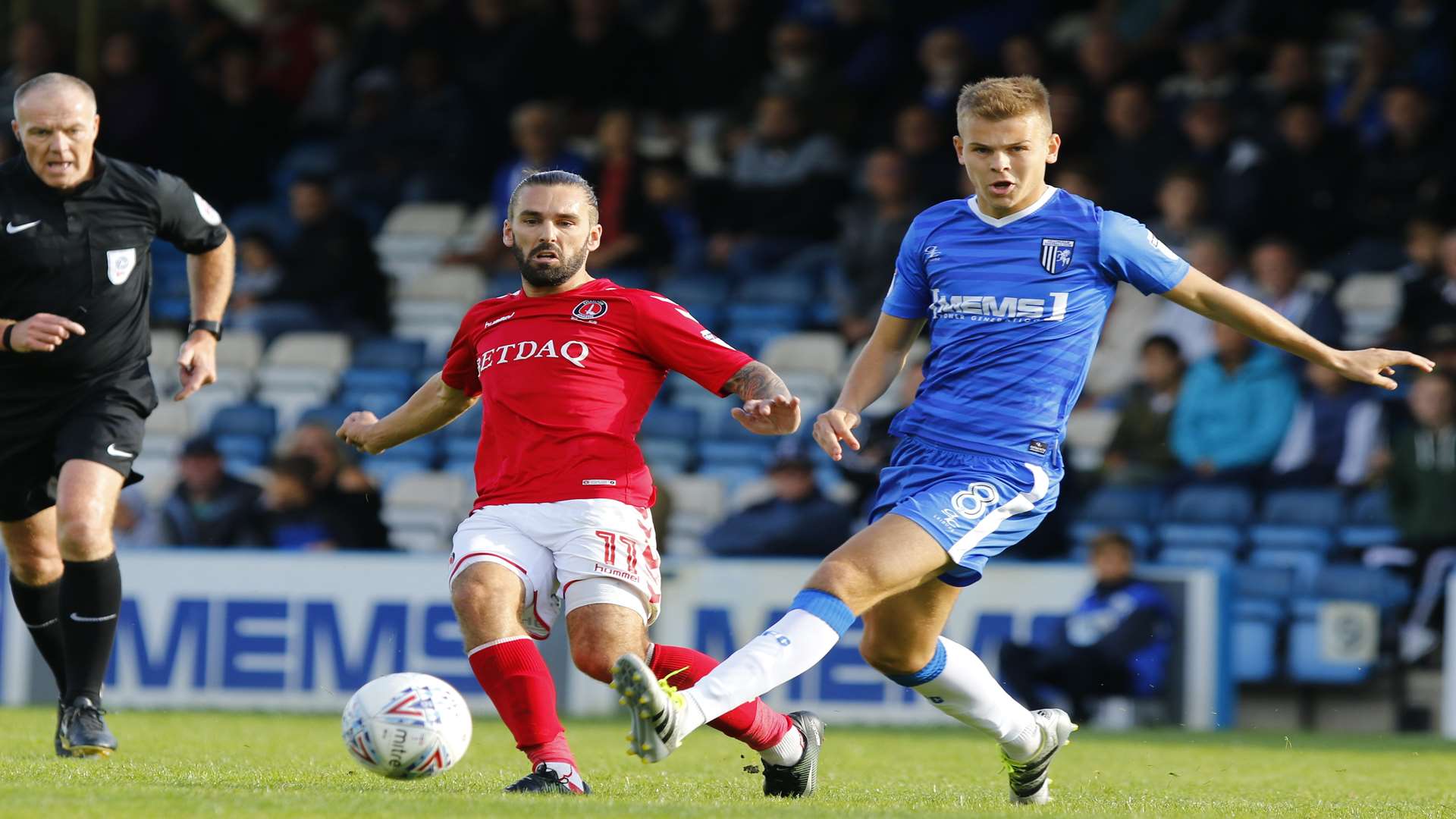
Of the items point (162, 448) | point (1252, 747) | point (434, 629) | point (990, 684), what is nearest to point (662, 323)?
point (990, 684)

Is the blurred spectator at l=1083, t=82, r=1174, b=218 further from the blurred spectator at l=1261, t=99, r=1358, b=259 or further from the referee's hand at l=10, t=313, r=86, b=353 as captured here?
the referee's hand at l=10, t=313, r=86, b=353

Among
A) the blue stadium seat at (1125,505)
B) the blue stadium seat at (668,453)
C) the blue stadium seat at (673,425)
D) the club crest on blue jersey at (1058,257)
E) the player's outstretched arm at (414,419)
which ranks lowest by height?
the blue stadium seat at (1125,505)

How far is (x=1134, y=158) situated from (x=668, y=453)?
379cm

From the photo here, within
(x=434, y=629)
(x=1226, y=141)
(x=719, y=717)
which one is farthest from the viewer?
(x=1226, y=141)

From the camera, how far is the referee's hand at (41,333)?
21.8ft

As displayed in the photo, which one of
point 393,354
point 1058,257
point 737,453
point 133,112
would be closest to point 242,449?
point 393,354

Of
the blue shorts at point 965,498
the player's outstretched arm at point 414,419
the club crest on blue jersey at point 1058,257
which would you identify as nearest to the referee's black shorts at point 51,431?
the player's outstretched arm at point 414,419

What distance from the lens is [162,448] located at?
15047 millimetres

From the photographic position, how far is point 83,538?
680 centimetres

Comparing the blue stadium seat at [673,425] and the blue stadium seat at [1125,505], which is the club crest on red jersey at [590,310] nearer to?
the blue stadium seat at [1125,505]

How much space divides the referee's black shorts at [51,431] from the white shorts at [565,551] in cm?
173

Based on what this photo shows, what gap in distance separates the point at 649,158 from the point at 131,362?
8.16 meters

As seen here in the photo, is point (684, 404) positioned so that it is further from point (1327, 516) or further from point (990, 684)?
point (990, 684)

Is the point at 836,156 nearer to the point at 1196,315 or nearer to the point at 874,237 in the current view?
the point at 874,237
